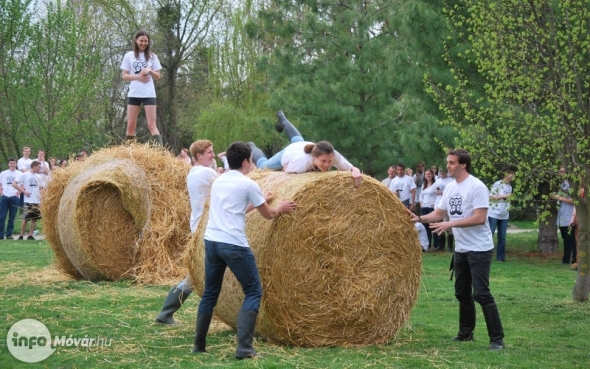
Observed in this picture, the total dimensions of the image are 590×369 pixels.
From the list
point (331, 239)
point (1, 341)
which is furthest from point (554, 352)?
point (1, 341)

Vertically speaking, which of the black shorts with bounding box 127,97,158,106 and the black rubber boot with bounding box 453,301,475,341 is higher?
the black shorts with bounding box 127,97,158,106

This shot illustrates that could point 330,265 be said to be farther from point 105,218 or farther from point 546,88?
point 105,218

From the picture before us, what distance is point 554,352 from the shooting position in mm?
9062

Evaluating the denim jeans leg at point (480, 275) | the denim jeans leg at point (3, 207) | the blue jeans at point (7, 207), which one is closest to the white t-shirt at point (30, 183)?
the blue jeans at point (7, 207)

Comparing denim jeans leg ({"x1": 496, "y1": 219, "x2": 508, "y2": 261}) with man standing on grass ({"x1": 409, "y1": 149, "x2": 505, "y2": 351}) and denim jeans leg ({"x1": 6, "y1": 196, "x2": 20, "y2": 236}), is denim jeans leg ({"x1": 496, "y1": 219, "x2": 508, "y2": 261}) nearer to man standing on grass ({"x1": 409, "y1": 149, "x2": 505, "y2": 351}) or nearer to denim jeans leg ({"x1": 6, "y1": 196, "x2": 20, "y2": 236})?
man standing on grass ({"x1": 409, "y1": 149, "x2": 505, "y2": 351})

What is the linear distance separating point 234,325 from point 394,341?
1737mm

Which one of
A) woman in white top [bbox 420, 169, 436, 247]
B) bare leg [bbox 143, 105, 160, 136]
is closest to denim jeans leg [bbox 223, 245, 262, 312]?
bare leg [bbox 143, 105, 160, 136]

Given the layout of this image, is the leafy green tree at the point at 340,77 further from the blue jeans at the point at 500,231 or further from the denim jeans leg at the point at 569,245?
the denim jeans leg at the point at 569,245

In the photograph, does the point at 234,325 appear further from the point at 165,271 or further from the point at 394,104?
the point at 394,104

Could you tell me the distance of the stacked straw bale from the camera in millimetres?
14336

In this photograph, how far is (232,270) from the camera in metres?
8.35

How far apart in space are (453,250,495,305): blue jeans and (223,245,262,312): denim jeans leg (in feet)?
7.56

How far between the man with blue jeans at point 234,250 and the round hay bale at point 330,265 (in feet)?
1.64

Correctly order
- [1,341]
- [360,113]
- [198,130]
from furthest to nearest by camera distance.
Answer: [198,130]
[360,113]
[1,341]
